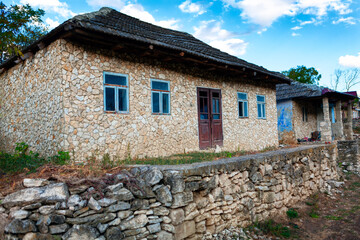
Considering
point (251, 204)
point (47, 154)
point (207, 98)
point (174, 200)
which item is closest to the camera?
point (174, 200)

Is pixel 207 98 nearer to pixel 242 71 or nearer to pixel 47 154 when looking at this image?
pixel 242 71

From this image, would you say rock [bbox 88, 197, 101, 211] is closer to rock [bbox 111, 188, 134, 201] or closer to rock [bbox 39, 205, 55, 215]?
rock [bbox 111, 188, 134, 201]

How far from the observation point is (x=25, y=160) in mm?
6262

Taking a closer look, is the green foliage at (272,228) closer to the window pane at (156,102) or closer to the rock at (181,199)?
the rock at (181,199)

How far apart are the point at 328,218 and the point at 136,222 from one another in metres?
5.81

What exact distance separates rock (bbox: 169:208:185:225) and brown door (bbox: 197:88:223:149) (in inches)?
204

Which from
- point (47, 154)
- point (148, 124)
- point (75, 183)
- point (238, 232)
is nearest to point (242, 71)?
point (148, 124)

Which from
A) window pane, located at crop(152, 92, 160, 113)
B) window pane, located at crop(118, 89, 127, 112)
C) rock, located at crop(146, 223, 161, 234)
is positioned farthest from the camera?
window pane, located at crop(152, 92, 160, 113)

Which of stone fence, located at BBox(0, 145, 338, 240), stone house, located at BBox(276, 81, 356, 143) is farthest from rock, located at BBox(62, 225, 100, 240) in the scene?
stone house, located at BBox(276, 81, 356, 143)

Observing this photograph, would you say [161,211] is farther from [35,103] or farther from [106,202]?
[35,103]

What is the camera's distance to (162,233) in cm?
415

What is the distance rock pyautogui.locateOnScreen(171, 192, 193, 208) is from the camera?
4393 millimetres

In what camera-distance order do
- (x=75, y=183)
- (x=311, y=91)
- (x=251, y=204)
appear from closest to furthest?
(x=75, y=183) < (x=251, y=204) < (x=311, y=91)

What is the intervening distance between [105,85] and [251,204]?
480 centimetres
